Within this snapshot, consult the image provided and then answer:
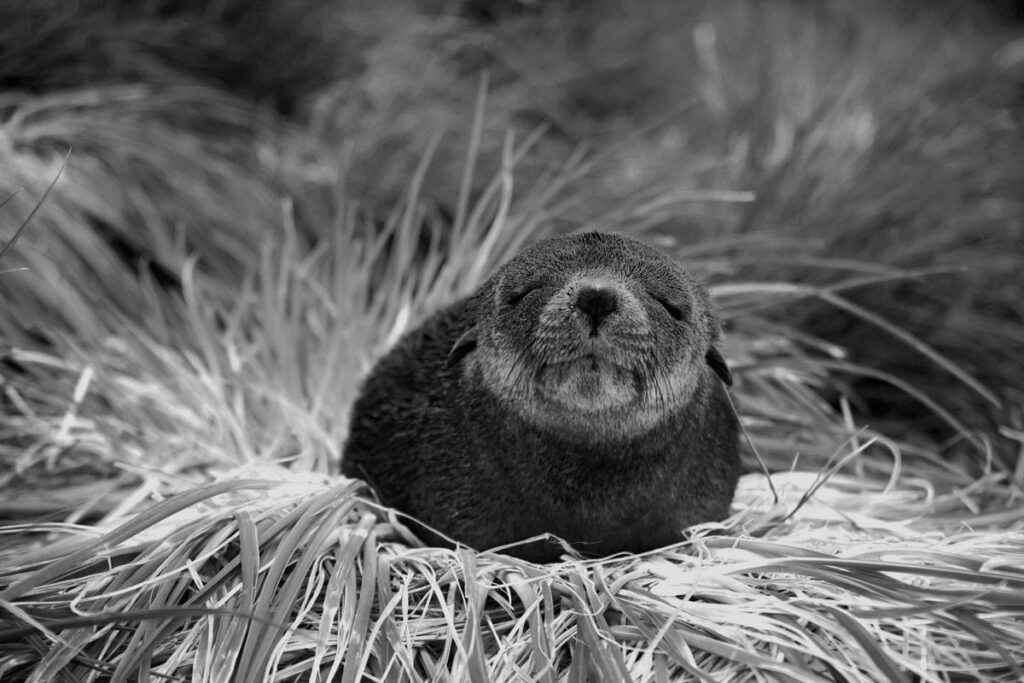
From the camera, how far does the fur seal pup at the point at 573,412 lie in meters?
2.19

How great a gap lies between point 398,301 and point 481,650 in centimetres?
191

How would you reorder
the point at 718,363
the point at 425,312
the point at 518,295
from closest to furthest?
the point at 518,295
the point at 718,363
the point at 425,312

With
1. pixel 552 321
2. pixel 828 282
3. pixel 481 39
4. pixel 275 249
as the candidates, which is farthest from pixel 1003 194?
pixel 552 321

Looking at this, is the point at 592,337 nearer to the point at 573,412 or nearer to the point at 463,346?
the point at 573,412

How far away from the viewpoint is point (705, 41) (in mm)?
6938

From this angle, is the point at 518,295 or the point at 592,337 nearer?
the point at 592,337

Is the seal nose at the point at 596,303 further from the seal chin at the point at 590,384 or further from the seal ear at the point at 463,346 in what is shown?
the seal ear at the point at 463,346

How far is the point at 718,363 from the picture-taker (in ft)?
8.12

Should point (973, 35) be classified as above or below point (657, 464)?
above

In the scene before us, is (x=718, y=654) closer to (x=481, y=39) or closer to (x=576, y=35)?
(x=481, y=39)

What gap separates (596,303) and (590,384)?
17 centimetres

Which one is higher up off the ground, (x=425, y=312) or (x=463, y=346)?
(x=425, y=312)

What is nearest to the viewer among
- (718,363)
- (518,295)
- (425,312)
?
(518,295)

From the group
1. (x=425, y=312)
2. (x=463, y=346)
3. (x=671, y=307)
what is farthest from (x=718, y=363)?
(x=425, y=312)
